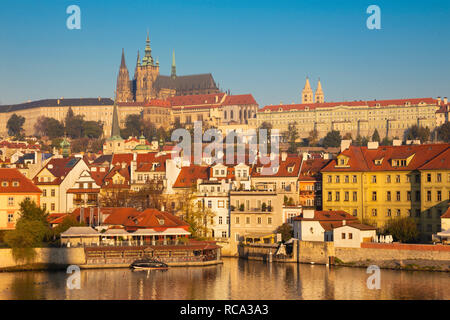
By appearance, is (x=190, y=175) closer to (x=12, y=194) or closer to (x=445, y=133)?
(x=12, y=194)

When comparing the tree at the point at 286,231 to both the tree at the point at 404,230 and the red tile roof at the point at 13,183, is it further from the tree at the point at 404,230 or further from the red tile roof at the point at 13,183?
the red tile roof at the point at 13,183

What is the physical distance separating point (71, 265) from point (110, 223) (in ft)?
22.0

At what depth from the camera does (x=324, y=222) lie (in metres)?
61.4

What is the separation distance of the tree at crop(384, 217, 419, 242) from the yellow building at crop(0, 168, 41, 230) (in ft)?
92.5

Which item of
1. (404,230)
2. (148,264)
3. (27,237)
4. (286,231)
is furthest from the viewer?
(286,231)

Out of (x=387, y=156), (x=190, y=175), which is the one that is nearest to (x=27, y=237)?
(x=190, y=175)

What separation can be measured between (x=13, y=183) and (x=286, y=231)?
2228 centimetres

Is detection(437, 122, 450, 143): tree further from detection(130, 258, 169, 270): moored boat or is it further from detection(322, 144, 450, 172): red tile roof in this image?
detection(130, 258, 169, 270): moored boat

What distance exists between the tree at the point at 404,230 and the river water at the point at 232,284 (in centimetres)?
606

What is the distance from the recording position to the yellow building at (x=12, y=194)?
6669 cm

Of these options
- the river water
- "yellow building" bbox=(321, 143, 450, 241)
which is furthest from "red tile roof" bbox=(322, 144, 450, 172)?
the river water

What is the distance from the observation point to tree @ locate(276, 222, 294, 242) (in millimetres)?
63125

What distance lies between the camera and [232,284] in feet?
166
